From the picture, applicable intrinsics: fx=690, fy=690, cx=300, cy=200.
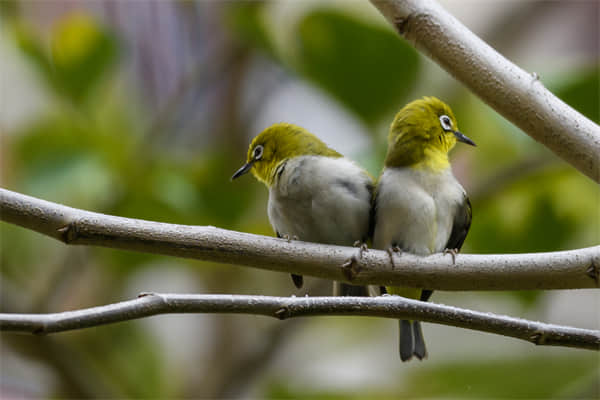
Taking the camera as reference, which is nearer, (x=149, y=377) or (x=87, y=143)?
(x=87, y=143)

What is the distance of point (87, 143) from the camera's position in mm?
1849

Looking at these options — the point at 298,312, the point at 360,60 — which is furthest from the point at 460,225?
the point at 298,312

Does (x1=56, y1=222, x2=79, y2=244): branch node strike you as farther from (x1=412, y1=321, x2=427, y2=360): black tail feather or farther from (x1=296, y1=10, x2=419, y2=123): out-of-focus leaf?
(x1=296, y1=10, x2=419, y2=123): out-of-focus leaf

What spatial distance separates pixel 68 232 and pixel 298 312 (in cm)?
22

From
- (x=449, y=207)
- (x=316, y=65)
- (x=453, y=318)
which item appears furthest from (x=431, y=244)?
(x=316, y=65)

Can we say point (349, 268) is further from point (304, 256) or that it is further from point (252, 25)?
point (252, 25)

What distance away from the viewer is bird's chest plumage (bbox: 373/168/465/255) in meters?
1.04

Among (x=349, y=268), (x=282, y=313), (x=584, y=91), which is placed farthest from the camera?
(x=584, y=91)

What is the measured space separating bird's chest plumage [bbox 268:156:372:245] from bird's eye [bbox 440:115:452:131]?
6.4 inches

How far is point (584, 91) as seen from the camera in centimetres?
147

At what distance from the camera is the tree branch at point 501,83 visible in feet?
2.46

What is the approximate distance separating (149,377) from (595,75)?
1520 millimetres

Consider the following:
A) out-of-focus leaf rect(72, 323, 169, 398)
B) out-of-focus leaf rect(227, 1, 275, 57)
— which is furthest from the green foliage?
out-of-focus leaf rect(72, 323, 169, 398)

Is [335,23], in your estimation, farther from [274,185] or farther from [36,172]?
[36,172]
